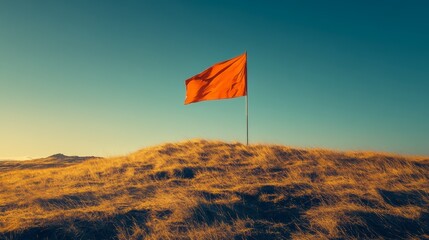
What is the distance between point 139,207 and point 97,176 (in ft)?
18.5

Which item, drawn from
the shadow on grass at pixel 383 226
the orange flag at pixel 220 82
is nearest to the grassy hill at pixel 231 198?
the shadow on grass at pixel 383 226

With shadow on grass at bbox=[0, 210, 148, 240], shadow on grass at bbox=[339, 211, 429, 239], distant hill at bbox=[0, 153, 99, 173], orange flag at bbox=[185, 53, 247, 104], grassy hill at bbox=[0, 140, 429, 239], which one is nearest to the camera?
shadow on grass at bbox=[339, 211, 429, 239]

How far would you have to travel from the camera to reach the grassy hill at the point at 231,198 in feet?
29.3

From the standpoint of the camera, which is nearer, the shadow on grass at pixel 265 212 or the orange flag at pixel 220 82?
the shadow on grass at pixel 265 212

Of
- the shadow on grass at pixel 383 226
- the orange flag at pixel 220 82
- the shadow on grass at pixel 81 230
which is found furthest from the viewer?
the orange flag at pixel 220 82

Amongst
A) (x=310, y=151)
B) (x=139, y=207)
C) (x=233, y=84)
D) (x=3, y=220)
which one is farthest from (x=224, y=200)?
(x=233, y=84)

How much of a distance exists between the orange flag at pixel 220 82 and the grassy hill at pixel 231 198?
3.71 m

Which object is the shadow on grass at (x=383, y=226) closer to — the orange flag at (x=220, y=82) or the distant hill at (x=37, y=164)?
the orange flag at (x=220, y=82)

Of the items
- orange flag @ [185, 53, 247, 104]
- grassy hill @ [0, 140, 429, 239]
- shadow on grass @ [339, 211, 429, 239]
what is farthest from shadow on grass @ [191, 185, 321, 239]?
orange flag @ [185, 53, 247, 104]

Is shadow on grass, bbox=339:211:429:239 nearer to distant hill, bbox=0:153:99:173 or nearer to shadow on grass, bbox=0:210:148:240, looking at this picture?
shadow on grass, bbox=0:210:148:240

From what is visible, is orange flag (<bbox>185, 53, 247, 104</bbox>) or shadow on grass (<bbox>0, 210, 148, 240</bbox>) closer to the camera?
shadow on grass (<bbox>0, 210, 148, 240</bbox>)

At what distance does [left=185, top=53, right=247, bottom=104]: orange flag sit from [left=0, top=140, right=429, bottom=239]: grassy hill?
3.71 m

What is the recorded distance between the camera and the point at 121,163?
17.2m

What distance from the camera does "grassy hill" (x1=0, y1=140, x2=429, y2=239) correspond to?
8922 mm
